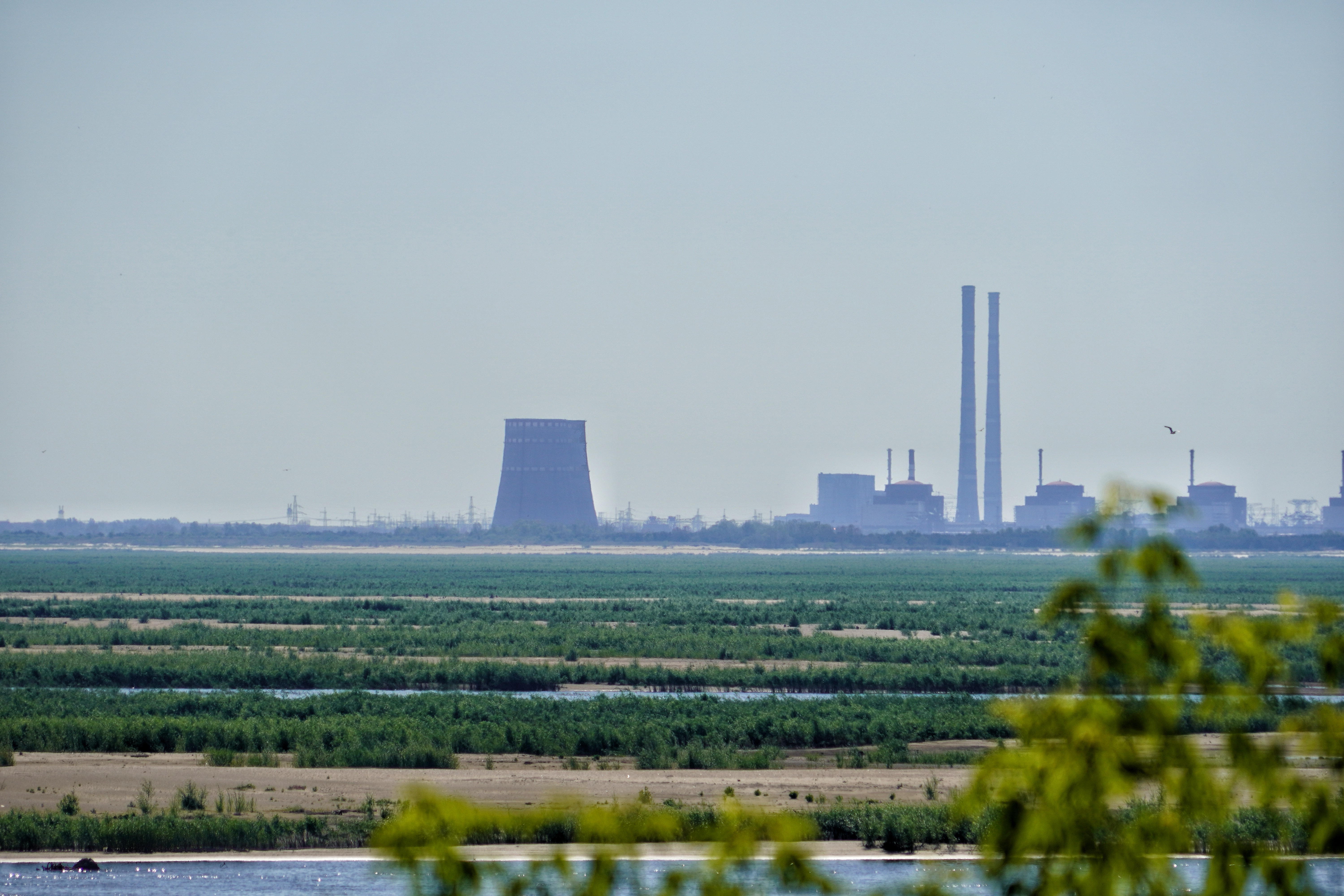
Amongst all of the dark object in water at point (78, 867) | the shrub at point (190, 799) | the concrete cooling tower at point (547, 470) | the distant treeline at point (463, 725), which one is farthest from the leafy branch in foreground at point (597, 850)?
the concrete cooling tower at point (547, 470)

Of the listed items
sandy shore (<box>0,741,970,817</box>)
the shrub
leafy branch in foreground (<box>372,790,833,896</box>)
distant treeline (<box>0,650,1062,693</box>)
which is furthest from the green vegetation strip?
distant treeline (<box>0,650,1062,693</box>)

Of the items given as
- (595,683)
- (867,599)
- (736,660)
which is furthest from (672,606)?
(595,683)

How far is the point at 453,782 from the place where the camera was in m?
23.2

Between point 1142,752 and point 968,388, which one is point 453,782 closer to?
point 1142,752

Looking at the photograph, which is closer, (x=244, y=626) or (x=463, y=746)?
(x=463, y=746)

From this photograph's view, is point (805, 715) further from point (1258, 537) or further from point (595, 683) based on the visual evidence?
point (1258, 537)

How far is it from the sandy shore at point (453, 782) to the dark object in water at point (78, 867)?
8.98 ft

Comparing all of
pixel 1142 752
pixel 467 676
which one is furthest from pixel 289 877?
pixel 467 676

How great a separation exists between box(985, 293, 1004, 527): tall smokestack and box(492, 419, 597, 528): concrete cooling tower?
154 ft

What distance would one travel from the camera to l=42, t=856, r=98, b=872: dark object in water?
17.6 metres

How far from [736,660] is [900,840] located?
24.4 meters

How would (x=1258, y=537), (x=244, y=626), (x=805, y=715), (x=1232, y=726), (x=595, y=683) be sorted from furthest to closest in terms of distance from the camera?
(x=1258, y=537), (x=244, y=626), (x=595, y=683), (x=805, y=715), (x=1232, y=726)

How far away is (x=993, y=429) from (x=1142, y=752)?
185706 mm

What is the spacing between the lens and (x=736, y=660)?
1718 inches
